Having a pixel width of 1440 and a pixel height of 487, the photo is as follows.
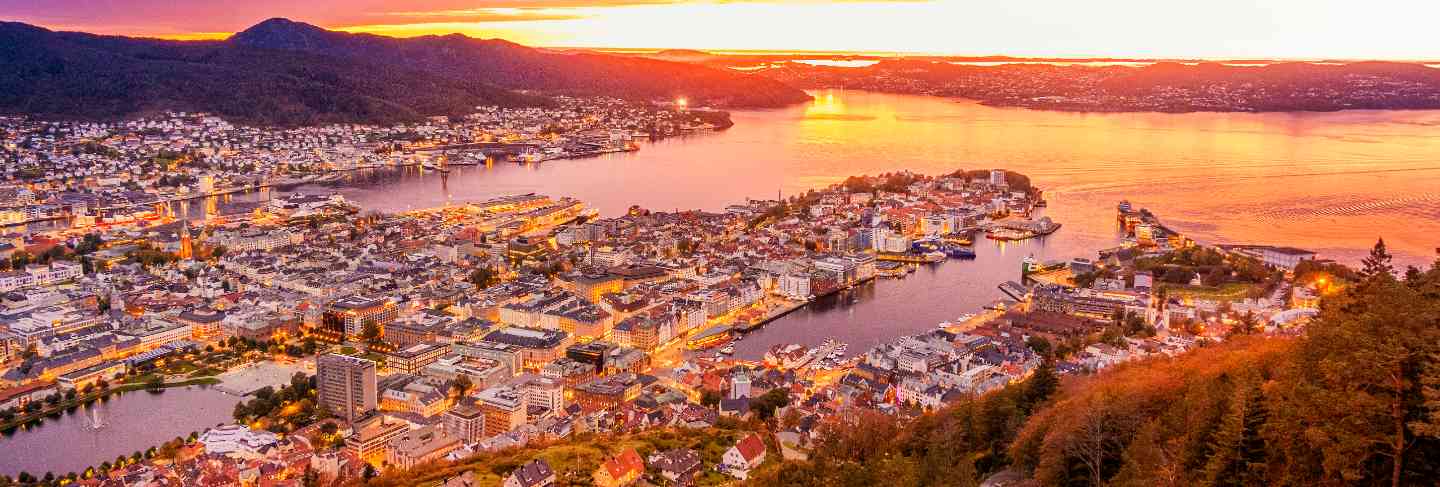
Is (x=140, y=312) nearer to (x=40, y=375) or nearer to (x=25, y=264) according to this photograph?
(x=40, y=375)

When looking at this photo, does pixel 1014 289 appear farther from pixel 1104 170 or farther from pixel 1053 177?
pixel 1104 170

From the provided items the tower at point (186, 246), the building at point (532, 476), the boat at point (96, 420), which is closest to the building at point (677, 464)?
the building at point (532, 476)

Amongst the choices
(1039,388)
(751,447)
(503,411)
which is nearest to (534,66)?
(503,411)

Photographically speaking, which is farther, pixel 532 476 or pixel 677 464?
pixel 677 464

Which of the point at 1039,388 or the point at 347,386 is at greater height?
the point at 1039,388

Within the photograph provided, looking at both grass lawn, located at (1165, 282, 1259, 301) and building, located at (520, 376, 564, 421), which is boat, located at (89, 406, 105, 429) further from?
grass lawn, located at (1165, 282, 1259, 301)

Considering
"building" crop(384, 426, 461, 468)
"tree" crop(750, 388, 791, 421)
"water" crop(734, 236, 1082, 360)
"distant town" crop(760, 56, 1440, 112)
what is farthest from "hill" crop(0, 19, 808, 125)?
"tree" crop(750, 388, 791, 421)

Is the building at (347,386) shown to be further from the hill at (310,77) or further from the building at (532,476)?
the hill at (310,77)
